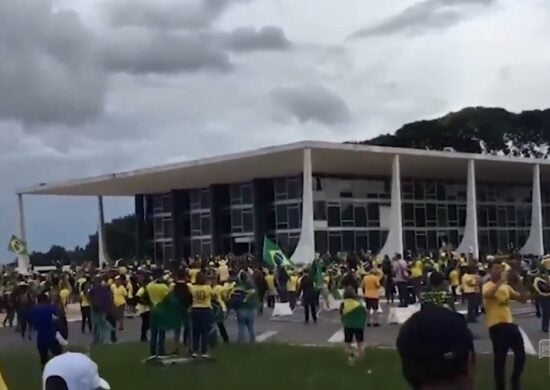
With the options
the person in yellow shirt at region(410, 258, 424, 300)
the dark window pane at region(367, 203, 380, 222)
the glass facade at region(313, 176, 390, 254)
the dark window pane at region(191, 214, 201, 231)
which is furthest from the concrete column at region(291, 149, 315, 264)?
the dark window pane at region(191, 214, 201, 231)

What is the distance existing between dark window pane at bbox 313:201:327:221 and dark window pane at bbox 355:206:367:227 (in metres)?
2.85

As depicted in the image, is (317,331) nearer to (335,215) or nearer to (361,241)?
(335,215)

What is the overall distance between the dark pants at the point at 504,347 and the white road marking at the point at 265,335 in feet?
37.2

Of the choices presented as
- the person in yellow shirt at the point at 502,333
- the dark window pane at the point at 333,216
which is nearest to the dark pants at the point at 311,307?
the person in yellow shirt at the point at 502,333

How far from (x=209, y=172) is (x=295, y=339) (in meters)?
35.6

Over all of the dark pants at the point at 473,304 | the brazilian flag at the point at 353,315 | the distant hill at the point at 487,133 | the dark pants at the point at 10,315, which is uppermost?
the distant hill at the point at 487,133

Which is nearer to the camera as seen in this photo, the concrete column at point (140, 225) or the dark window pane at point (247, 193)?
the dark window pane at point (247, 193)

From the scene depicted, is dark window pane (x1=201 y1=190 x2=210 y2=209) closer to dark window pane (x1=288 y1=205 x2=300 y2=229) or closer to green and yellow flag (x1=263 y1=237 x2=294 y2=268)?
dark window pane (x1=288 y1=205 x2=300 y2=229)

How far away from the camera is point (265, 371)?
16500 millimetres

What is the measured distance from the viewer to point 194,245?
68.3 metres

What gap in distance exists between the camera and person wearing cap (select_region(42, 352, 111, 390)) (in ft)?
17.5

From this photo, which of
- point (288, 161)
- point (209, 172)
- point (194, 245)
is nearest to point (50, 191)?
point (194, 245)

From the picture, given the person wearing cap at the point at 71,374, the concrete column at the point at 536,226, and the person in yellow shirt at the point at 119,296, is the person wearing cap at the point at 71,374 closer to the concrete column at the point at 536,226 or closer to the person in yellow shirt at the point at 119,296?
the person in yellow shirt at the point at 119,296

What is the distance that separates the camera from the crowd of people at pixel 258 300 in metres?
12.1
